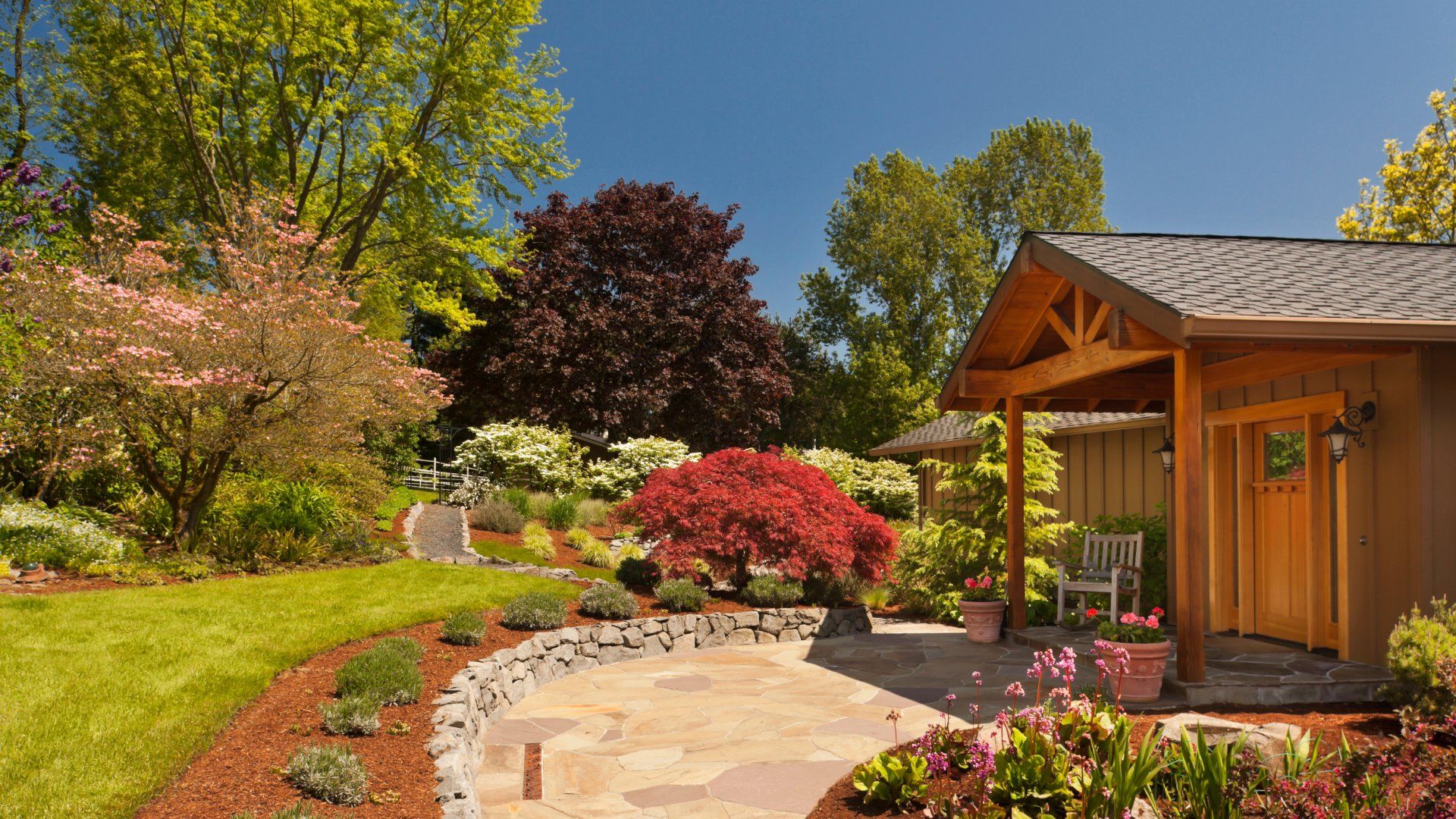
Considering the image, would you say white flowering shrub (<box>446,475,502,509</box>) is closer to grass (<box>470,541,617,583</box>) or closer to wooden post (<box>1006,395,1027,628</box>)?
grass (<box>470,541,617,583</box>)

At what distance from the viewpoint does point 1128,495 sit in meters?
10.5

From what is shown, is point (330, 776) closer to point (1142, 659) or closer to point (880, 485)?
point (1142, 659)

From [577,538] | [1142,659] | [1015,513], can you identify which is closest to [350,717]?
[1142,659]

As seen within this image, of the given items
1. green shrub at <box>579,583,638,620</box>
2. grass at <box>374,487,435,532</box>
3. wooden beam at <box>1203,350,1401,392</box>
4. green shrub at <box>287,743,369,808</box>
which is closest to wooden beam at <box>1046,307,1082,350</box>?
wooden beam at <box>1203,350,1401,392</box>

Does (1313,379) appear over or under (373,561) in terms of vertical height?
over

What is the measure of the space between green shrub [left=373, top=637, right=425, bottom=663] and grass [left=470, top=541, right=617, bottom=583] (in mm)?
4624

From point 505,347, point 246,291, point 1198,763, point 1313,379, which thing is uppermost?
point 505,347

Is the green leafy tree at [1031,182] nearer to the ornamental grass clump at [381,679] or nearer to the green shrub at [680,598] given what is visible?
the green shrub at [680,598]

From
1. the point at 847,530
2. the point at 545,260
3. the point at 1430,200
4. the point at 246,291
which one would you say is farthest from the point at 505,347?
the point at 1430,200

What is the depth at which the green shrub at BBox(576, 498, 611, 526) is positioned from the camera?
14.6m

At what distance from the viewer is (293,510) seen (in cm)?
1009

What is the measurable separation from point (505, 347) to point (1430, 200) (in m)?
23.3

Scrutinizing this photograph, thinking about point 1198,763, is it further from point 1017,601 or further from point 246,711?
point 1017,601

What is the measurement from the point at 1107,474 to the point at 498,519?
8878mm
